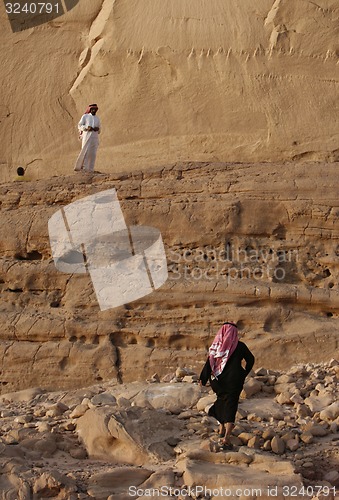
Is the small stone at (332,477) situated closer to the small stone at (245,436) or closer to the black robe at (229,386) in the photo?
the small stone at (245,436)

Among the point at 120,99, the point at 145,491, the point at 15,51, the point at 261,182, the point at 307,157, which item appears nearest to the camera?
the point at 145,491

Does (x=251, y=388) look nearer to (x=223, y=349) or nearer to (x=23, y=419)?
(x=223, y=349)

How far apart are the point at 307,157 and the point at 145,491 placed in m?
7.55

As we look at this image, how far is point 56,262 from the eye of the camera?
1053cm

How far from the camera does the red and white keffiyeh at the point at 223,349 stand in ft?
22.4

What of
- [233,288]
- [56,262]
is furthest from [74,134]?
[233,288]

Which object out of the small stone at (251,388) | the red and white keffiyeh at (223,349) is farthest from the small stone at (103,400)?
the red and white keffiyeh at (223,349)

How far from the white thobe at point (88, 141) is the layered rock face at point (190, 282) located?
0.87 metres

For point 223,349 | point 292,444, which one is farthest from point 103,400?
point 292,444

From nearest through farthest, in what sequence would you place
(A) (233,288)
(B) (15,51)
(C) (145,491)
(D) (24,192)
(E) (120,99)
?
(C) (145,491) < (A) (233,288) < (D) (24,192) < (E) (120,99) < (B) (15,51)

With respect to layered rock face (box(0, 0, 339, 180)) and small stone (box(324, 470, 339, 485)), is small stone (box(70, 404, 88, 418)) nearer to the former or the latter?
small stone (box(324, 470, 339, 485))

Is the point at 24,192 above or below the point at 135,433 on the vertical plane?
above

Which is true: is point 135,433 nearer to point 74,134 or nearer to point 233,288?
point 233,288

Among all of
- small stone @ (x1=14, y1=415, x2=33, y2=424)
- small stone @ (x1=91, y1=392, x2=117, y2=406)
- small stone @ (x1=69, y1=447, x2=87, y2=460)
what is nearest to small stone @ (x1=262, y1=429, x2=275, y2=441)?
small stone @ (x1=69, y1=447, x2=87, y2=460)
